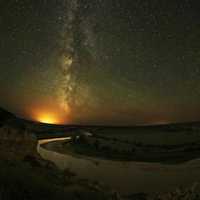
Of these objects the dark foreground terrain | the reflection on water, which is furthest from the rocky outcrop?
the reflection on water

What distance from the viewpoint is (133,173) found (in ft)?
44.1

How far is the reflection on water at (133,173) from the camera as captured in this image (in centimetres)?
1138

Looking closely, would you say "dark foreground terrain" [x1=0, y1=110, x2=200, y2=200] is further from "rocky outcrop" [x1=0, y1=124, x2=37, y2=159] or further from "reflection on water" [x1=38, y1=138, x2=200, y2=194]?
"reflection on water" [x1=38, y1=138, x2=200, y2=194]

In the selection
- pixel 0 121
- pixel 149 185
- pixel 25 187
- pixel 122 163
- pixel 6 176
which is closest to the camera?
pixel 25 187

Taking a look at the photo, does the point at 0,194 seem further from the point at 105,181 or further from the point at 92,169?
the point at 92,169

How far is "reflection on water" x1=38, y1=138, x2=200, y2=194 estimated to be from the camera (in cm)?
1138

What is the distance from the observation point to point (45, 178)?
9.07m

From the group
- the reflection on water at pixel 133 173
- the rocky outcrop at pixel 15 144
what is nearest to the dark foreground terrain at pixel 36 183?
the rocky outcrop at pixel 15 144

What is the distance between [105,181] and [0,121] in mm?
5302

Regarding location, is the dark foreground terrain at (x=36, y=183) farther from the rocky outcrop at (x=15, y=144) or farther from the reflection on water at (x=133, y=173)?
the reflection on water at (x=133, y=173)

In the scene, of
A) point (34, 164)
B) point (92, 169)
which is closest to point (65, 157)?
point (92, 169)

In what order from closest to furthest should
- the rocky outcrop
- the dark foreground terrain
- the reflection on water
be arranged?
the dark foreground terrain < the rocky outcrop < the reflection on water

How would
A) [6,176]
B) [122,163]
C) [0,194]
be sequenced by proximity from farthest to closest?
[122,163] → [6,176] → [0,194]

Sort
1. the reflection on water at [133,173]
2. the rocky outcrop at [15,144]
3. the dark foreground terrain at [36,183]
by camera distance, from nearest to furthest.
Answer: the dark foreground terrain at [36,183] → the rocky outcrop at [15,144] → the reflection on water at [133,173]
